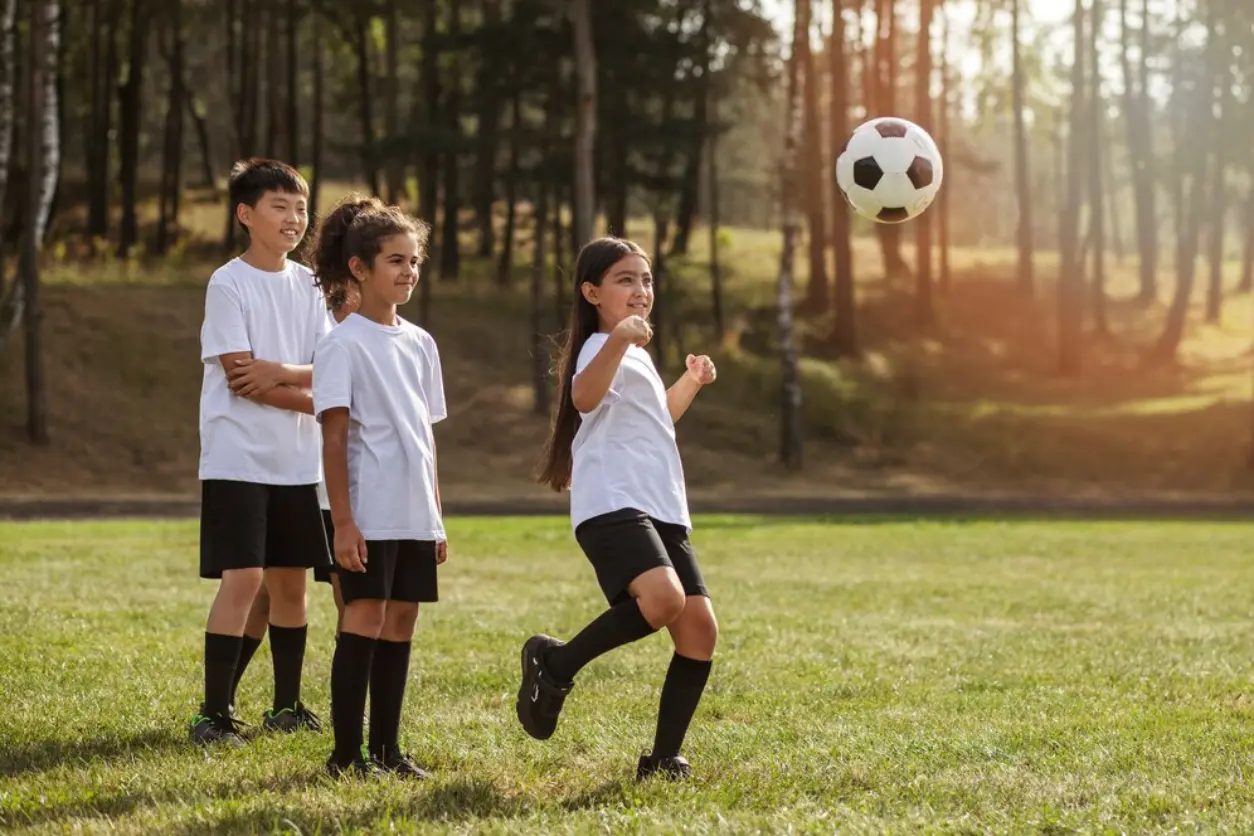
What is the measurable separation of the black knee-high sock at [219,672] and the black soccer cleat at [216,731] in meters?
0.03

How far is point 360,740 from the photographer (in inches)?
214

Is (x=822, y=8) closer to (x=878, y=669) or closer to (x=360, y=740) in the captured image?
(x=878, y=669)

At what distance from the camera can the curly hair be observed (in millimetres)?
5598

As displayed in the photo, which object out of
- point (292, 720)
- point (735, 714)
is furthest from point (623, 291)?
point (292, 720)

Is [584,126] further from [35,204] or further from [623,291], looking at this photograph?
[623,291]

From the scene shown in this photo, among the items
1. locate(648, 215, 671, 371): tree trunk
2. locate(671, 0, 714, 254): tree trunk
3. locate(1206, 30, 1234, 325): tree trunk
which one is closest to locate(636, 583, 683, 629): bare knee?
locate(671, 0, 714, 254): tree trunk

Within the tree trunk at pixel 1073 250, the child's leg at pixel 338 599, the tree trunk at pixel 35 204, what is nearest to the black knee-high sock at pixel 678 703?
the child's leg at pixel 338 599

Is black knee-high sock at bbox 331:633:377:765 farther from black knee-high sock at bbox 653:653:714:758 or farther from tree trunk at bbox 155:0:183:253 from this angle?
tree trunk at bbox 155:0:183:253

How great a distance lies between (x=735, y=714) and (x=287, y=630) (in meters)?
1.92

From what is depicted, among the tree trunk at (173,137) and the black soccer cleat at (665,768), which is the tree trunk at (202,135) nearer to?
the tree trunk at (173,137)

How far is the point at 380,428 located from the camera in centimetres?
545

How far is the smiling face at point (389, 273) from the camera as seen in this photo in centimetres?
557

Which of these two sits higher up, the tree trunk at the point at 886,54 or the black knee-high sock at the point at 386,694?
the tree trunk at the point at 886,54

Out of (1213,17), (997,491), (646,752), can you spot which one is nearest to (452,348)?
(997,491)
